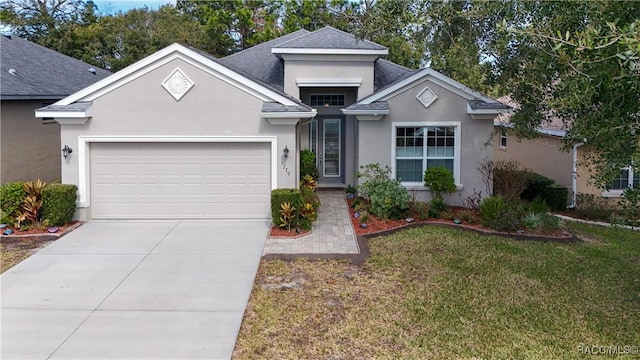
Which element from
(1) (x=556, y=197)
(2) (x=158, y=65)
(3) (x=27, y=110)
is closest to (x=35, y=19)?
(3) (x=27, y=110)

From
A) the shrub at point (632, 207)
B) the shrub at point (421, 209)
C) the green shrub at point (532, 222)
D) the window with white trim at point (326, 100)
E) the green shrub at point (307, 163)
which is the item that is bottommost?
the green shrub at point (532, 222)

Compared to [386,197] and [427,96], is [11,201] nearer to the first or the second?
[386,197]

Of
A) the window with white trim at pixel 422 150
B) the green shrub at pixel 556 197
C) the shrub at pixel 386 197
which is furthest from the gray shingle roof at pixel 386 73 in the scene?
the green shrub at pixel 556 197

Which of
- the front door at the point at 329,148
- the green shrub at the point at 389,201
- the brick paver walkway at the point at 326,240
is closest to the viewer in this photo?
the brick paver walkway at the point at 326,240

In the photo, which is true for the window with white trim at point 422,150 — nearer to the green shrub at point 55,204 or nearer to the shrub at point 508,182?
the shrub at point 508,182

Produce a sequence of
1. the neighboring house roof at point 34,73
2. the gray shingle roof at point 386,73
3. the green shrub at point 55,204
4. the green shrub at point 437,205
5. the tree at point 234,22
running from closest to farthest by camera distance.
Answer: the green shrub at point 55,204, the green shrub at point 437,205, the neighboring house roof at point 34,73, the gray shingle roof at point 386,73, the tree at point 234,22

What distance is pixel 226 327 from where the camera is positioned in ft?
23.3

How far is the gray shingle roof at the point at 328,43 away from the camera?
16938 millimetres

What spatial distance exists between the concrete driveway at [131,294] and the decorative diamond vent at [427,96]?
6340 millimetres

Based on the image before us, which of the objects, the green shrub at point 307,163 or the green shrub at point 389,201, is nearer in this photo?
the green shrub at point 389,201

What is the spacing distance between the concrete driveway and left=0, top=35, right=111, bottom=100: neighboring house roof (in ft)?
16.8

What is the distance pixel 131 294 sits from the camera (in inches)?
328

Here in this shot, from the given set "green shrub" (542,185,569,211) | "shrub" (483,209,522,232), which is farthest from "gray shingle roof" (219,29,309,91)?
"green shrub" (542,185,569,211)

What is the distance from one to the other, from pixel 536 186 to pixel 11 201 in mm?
15439
